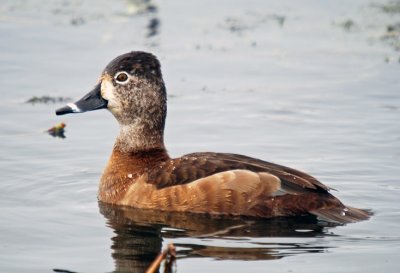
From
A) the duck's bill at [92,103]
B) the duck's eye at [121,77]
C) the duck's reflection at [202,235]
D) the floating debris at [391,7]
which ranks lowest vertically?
the duck's reflection at [202,235]

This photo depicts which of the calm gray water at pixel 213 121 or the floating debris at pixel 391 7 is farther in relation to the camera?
the floating debris at pixel 391 7

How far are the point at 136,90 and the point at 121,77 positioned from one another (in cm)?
19

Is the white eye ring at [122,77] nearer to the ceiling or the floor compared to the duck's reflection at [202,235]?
nearer to the ceiling

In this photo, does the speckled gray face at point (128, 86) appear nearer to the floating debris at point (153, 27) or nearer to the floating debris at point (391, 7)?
the floating debris at point (153, 27)

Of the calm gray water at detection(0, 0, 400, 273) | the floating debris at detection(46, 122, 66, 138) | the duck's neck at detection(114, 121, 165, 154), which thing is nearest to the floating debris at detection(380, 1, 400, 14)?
the calm gray water at detection(0, 0, 400, 273)

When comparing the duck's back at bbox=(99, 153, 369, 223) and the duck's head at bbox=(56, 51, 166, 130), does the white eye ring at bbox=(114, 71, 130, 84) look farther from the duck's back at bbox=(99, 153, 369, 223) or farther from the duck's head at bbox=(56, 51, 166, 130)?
the duck's back at bbox=(99, 153, 369, 223)

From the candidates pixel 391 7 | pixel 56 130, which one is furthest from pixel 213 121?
pixel 391 7

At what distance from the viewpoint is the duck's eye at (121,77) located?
10078 millimetres

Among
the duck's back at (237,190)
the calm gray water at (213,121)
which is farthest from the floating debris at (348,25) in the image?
the duck's back at (237,190)

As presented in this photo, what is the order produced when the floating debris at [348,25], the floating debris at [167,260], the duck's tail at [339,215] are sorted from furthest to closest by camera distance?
the floating debris at [348,25], the duck's tail at [339,215], the floating debris at [167,260]

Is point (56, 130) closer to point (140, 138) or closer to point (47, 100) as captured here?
point (47, 100)

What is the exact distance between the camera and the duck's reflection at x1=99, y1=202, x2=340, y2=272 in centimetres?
822

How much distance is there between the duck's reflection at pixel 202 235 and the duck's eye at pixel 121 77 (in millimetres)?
1291

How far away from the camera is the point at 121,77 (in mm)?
10094
